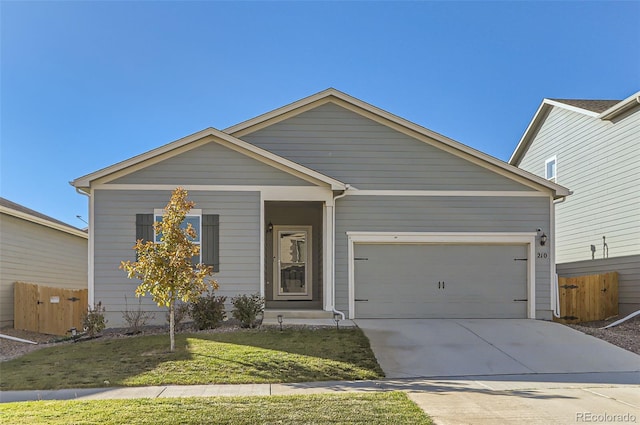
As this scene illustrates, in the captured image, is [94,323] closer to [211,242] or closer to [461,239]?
[211,242]

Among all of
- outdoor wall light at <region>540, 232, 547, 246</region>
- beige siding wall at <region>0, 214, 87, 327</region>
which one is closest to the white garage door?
outdoor wall light at <region>540, 232, 547, 246</region>

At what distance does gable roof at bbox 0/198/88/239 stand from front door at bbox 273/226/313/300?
22.7 ft

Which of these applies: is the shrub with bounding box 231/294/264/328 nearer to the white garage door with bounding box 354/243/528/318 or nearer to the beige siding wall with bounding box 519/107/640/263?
the white garage door with bounding box 354/243/528/318

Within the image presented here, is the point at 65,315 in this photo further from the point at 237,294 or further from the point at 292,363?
the point at 292,363

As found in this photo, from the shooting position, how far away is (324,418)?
554 centimetres

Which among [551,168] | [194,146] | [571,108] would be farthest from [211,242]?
[551,168]

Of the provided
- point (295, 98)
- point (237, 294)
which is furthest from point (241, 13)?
point (237, 294)

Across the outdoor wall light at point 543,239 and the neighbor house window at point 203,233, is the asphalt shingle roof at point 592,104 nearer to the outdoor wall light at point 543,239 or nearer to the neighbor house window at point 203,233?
the outdoor wall light at point 543,239

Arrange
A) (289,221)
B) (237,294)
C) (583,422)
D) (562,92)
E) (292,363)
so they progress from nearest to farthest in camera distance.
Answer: (583,422)
(292,363)
(237,294)
(289,221)
(562,92)

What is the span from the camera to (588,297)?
46.4ft

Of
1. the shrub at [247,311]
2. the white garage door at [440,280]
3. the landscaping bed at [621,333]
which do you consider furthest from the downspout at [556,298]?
the shrub at [247,311]

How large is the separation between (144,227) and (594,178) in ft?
42.4

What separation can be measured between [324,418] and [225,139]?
26.2 feet

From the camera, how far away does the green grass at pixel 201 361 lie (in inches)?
299
